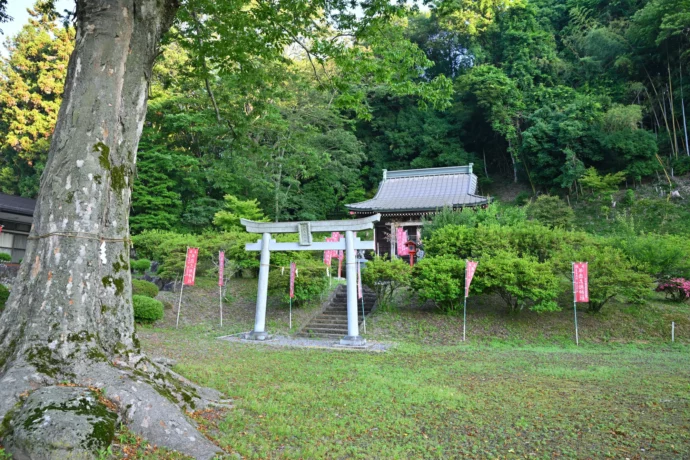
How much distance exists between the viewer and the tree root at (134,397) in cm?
297

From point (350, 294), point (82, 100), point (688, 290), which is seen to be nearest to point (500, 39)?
point (688, 290)

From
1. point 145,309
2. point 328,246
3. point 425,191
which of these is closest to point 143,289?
point 145,309

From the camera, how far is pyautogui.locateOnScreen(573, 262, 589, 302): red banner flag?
10570 mm

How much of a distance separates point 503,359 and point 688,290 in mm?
7651

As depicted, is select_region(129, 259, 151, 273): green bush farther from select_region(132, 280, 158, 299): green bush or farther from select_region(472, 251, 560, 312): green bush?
select_region(472, 251, 560, 312): green bush

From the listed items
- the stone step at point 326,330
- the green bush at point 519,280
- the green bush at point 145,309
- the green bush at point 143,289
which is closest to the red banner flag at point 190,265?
the green bush at point 145,309

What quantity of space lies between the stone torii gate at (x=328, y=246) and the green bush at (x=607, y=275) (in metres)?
5.73

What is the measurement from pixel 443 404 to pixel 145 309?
8.75m

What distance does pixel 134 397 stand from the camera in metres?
3.21

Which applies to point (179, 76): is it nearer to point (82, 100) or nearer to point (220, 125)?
point (220, 125)

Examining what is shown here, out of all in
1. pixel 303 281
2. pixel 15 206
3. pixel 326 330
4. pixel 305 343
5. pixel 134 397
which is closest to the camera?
pixel 134 397

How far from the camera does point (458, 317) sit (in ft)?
39.7

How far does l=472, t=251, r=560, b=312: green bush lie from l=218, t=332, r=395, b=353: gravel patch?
11.0 feet

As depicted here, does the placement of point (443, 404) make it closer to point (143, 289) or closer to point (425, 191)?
point (143, 289)
